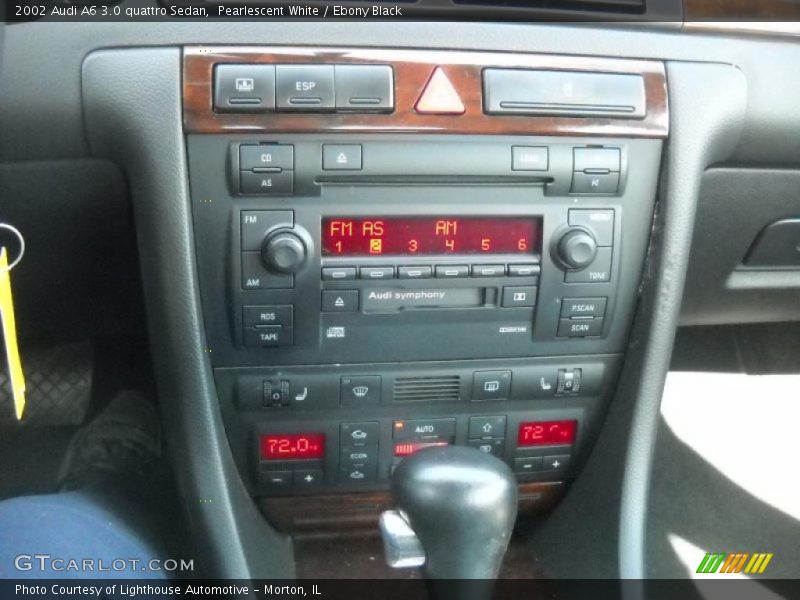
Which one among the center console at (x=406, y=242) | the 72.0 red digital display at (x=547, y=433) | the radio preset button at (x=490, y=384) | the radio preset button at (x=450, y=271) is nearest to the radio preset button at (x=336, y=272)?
the center console at (x=406, y=242)

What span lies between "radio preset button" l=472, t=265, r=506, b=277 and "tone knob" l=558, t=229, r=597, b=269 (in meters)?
0.07

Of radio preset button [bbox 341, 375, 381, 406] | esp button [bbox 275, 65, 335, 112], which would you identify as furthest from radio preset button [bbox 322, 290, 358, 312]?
esp button [bbox 275, 65, 335, 112]

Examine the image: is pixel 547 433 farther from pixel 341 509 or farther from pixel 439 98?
pixel 439 98

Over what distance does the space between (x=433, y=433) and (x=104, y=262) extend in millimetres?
495

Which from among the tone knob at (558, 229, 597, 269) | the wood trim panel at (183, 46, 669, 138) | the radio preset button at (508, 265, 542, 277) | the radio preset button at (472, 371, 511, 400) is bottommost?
the radio preset button at (472, 371, 511, 400)

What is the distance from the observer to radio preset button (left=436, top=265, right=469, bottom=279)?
1025mm

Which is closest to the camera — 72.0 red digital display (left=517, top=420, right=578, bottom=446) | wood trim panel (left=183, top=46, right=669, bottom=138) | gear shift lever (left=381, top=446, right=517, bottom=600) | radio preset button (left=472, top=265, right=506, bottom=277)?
gear shift lever (left=381, top=446, right=517, bottom=600)

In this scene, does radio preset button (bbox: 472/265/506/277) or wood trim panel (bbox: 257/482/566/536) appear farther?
wood trim panel (bbox: 257/482/566/536)

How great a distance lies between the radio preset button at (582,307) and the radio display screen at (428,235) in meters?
0.09

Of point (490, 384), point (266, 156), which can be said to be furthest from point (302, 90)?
point (490, 384)

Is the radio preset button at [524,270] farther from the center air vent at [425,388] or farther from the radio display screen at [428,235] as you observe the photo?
the center air vent at [425,388]

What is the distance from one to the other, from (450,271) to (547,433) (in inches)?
12.0

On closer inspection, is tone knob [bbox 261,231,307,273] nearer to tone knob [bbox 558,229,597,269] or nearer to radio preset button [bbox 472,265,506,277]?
radio preset button [bbox 472,265,506,277]

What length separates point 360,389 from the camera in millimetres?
1092
